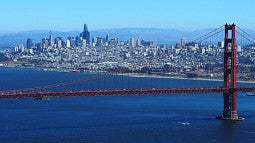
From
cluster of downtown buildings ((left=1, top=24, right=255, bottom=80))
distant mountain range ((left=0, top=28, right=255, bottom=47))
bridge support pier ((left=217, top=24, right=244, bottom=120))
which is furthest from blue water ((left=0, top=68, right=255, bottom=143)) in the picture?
distant mountain range ((left=0, top=28, right=255, bottom=47))

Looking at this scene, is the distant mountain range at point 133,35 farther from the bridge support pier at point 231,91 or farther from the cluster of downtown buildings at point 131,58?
the bridge support pier at point 231,91

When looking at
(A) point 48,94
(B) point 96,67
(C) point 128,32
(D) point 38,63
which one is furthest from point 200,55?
(C) point 128,32

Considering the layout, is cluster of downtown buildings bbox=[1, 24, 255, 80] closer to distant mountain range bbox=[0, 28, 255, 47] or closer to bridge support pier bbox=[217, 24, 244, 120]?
bridge support pier bbox=[217, 24, 244, 120]

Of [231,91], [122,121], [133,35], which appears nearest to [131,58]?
[231,91]

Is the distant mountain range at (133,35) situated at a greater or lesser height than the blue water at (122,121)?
greater

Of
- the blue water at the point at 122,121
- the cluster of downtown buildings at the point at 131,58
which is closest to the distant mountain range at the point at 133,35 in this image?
the cluster of downtown buildings at the point at 131,58

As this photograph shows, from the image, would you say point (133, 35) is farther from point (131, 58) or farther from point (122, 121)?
point (122, 121)
